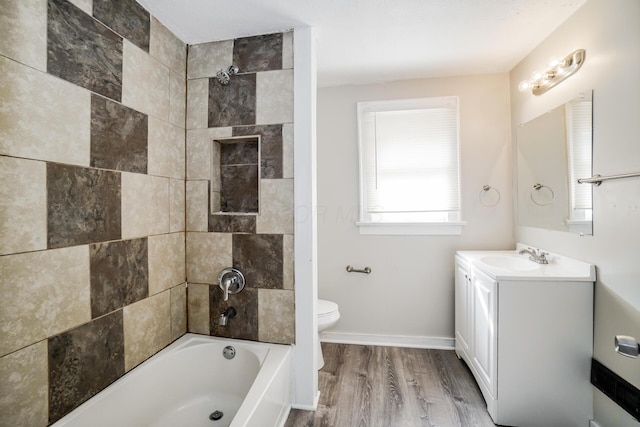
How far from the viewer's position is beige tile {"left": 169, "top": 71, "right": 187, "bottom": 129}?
168 centimetres

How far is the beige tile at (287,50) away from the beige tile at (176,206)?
39.6 inches

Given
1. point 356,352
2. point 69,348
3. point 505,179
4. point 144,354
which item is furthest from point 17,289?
point 505,179

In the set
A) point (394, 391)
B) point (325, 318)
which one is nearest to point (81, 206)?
point (325, 318)

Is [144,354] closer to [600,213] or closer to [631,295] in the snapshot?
[631,295]

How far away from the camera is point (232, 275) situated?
5.59 feet

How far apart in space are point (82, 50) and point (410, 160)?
222 centimetres

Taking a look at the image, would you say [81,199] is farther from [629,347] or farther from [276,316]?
[629,347]

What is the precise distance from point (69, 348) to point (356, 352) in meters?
1.94

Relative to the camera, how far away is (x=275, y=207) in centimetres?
169

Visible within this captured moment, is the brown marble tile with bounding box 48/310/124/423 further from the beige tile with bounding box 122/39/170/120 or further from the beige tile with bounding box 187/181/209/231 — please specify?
the beige tile with bounding box 122/39/170/120

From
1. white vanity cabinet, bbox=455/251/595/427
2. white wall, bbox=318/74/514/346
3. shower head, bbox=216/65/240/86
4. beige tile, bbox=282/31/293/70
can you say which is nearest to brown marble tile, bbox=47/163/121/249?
shower head, bbox=216/65/240/86

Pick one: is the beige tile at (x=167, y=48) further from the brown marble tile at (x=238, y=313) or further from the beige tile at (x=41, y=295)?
the brown marble tile at (x=238, y=313)

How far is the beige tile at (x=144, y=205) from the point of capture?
4.51 ft

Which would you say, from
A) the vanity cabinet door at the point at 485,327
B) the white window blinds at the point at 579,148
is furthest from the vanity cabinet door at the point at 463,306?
the white window blinds at the point at 579,148
